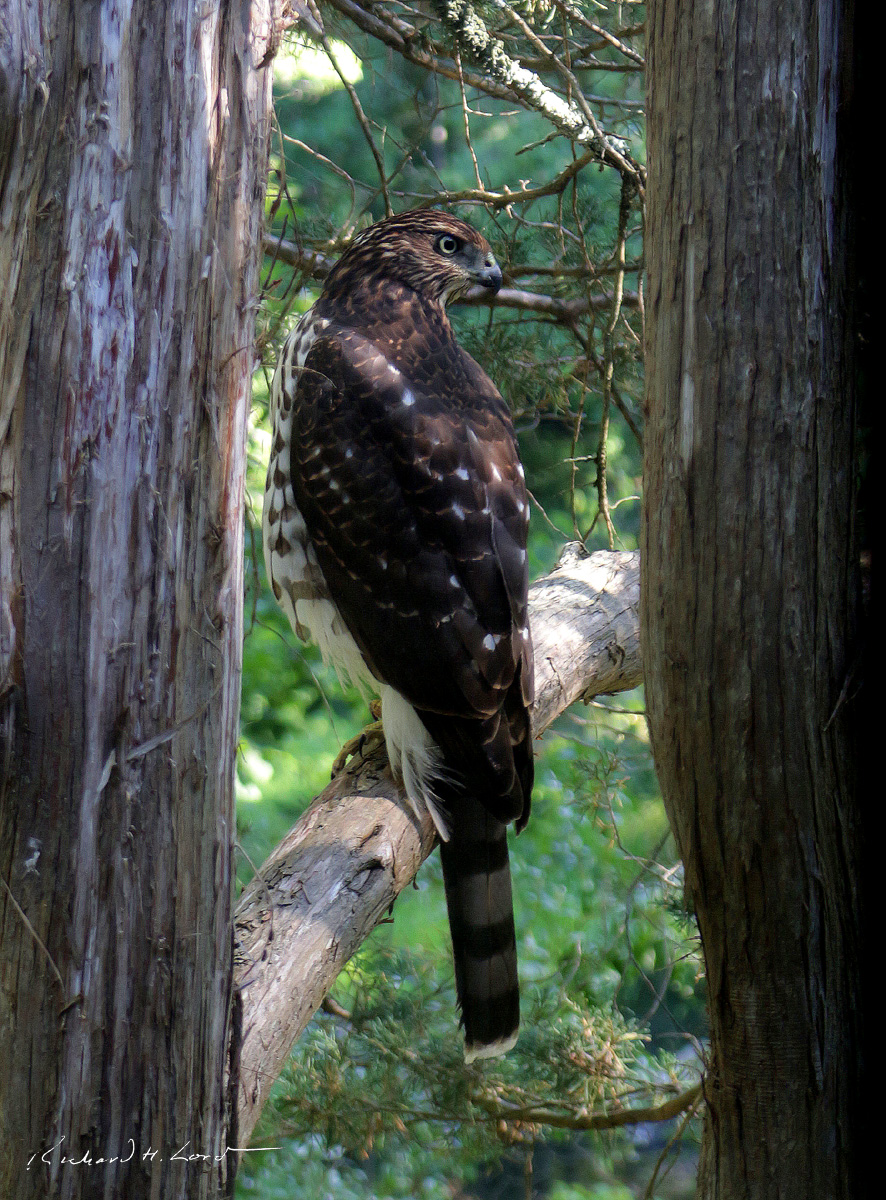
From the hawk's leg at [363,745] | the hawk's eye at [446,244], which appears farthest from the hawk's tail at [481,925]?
the hawk's eye at [446,244]

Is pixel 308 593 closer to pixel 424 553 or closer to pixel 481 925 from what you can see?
pixel 424 553

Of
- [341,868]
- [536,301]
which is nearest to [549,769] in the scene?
[536,301]

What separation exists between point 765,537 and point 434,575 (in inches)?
39.2

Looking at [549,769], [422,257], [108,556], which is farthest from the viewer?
[549,769]

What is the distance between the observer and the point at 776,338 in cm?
136

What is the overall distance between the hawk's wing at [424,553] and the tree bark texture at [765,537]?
0.82 m

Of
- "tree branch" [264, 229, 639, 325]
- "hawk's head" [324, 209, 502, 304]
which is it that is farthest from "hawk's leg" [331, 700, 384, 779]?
"tree branch" [264, 229, 639, 325]

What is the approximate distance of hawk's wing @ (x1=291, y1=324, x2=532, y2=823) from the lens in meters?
2.27

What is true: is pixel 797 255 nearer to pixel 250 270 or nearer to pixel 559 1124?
pixel 250 270

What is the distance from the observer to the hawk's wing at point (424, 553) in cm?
227

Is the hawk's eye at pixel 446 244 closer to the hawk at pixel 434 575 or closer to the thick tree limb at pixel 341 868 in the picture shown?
the hawk at pixel 434 575

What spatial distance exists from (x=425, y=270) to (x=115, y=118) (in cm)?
168

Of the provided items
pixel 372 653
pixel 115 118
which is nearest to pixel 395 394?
pixel 372 653

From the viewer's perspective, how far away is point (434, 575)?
7.47ft
